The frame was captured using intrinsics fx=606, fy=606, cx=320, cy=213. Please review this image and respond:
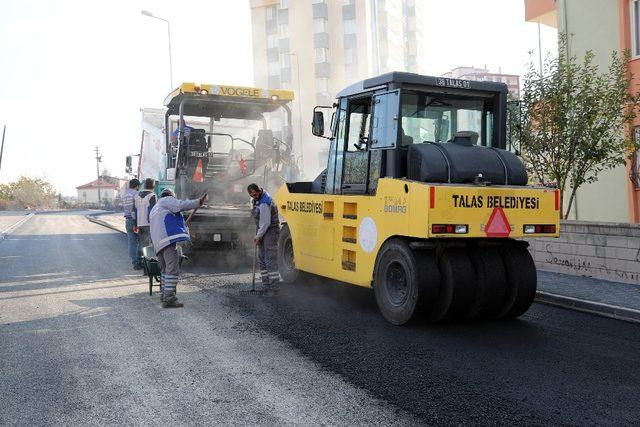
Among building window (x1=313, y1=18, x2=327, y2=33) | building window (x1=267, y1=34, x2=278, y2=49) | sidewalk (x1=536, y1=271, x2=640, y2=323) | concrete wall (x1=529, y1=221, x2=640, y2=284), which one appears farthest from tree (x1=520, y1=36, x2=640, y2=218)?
building window (x1=267, y1=34, x2=278, y2=49)

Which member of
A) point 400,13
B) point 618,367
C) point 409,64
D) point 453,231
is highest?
point 400,13

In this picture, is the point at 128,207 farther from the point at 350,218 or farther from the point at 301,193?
the point at 350,218

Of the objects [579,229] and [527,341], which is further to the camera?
[579,229]

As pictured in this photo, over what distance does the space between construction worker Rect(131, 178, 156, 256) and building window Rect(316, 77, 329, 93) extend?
4600 centimetres

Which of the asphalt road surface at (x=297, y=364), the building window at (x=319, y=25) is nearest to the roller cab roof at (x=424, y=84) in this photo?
the asphalt road surface at (x=297, y=364)

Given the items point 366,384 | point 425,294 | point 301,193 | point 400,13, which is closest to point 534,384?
point 366,384

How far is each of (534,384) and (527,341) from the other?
1.34 m

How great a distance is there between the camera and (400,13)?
61.2 metres

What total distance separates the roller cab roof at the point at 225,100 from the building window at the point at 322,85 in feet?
142

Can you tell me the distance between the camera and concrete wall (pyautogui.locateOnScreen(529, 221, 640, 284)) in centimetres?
856

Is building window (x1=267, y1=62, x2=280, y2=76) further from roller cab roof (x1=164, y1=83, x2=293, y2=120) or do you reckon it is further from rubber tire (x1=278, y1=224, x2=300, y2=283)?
rubber tire (x1=278, y1=224, x2=300, y2=283)

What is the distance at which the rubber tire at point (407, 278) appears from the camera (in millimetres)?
6277

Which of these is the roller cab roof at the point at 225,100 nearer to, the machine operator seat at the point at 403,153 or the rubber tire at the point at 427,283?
the machine operator seat at the point at 403,153

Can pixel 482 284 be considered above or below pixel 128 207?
below
